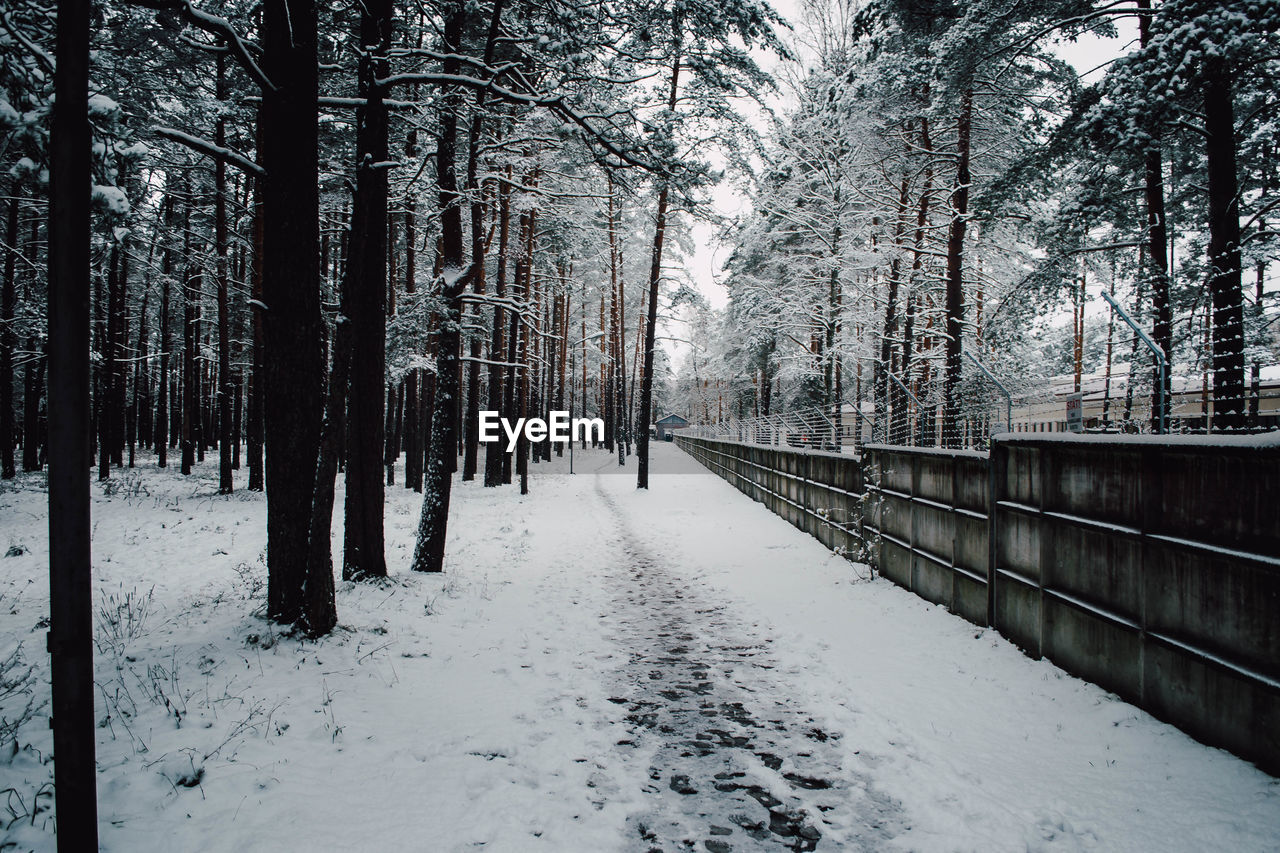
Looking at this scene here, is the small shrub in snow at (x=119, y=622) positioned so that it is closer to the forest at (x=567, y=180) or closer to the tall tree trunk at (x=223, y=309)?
the forest at (x=567, y=180)

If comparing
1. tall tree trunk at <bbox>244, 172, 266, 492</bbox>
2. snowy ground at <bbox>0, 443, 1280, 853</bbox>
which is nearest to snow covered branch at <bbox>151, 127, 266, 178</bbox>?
snowy ground at <bbox>0, 443, 1280, 853</bbox>

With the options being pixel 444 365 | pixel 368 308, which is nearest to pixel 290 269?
pixel 368 308

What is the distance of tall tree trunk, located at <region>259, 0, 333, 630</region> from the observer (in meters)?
5.13

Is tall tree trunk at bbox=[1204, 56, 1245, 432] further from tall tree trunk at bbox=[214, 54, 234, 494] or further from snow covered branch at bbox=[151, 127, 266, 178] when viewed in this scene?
tall tree trunk at bbox=[214, 54, 234, 494]

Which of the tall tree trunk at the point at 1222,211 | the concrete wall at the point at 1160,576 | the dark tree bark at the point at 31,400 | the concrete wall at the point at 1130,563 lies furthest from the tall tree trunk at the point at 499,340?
the dark tree bark at the point at 31,400

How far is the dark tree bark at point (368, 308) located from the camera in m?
6.32

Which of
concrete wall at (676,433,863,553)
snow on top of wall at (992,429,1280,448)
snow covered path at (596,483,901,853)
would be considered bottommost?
snow covered path at (596,483,901,853)

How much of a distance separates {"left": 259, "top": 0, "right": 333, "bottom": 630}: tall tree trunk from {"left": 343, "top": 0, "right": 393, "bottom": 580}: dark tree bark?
0.88 m

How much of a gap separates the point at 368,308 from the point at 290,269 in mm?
1823

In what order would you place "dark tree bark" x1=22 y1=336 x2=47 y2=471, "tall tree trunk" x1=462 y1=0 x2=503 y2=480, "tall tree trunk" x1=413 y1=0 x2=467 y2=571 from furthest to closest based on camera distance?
"dark tree bark" x1=22 y1=336 x2=47 y2=471
"tall tree trunk" x1=413 y1=0 x2=467 y2=571
"tall tree trunk" x1=462 y1=0 x2=503 y2=480

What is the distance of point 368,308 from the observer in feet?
22.9

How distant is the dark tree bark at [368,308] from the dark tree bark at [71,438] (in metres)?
3.89

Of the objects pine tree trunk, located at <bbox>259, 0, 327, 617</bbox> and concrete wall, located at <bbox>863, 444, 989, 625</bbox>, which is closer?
pine tree trunk, located at <bbox>259, 0, 327, 617</bbox>

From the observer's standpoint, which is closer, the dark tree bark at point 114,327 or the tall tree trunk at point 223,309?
the tall tree trunk at point 223,309
